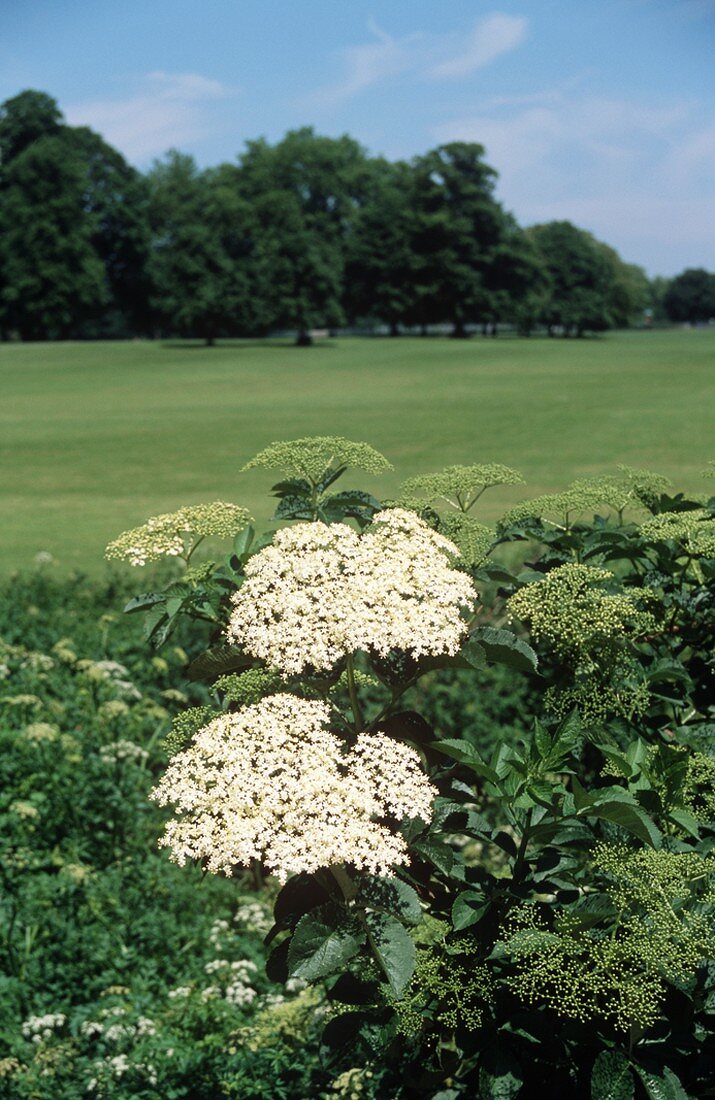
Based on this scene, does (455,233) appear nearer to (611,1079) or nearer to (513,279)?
(513,279)

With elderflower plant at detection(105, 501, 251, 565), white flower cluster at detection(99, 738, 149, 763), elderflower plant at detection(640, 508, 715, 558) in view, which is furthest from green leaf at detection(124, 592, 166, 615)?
white flower cluster at detection(99, 738, 149, 763)

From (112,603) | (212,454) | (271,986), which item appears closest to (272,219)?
(212,454)

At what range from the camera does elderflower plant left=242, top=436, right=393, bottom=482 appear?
9.60 ft

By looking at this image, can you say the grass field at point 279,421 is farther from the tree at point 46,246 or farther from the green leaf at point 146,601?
the tree at point 46,246

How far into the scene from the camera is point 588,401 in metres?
37.6

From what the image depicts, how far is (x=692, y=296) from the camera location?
162 metres

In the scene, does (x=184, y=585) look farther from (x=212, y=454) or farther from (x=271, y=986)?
(x=212, y=454)

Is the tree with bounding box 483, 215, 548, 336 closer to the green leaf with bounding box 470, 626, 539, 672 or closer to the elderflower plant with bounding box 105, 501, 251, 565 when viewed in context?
Result: the elderflower plant with bounding box 105, 501, 251, 565

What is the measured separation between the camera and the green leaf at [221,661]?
8.29 feet

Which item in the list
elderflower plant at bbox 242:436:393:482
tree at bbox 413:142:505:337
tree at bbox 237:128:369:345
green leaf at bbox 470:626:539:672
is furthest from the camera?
tree at bbox 413:142:505:337

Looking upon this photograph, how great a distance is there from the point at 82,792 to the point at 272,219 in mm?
77392

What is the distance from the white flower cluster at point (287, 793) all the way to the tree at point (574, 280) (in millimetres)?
99199

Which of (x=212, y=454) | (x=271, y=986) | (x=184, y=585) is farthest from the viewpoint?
(x=212, y=454)

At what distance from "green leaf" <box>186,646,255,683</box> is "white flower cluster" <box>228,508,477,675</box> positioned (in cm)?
7
